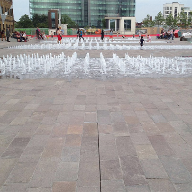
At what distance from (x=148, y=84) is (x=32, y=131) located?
475cm

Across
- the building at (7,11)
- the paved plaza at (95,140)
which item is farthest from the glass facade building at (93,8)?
the paved plaza at (95,140)

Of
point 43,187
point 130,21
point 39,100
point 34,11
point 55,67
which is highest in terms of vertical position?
point 34,11

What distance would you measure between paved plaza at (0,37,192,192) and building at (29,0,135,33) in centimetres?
11410

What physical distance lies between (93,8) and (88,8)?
2.41 m

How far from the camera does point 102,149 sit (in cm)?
368

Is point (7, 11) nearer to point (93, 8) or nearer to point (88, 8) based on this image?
point (88, 8)

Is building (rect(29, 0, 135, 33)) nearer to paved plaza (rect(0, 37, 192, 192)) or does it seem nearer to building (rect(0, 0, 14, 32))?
building (rect(0, 0, 14, 32))

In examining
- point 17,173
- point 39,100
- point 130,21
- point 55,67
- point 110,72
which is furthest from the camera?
point 130,21

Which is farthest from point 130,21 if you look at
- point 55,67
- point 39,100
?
point 39,100

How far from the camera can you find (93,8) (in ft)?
382

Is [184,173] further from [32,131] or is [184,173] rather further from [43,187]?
[32,131]

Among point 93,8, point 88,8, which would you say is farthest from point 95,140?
point 93,8

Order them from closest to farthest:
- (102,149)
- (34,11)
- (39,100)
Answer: (102,149) < (39,100) < (34,11)

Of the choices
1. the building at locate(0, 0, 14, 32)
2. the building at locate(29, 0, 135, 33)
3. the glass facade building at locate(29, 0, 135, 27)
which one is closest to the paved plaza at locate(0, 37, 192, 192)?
the building at locate(0, 0, 14, 32)
